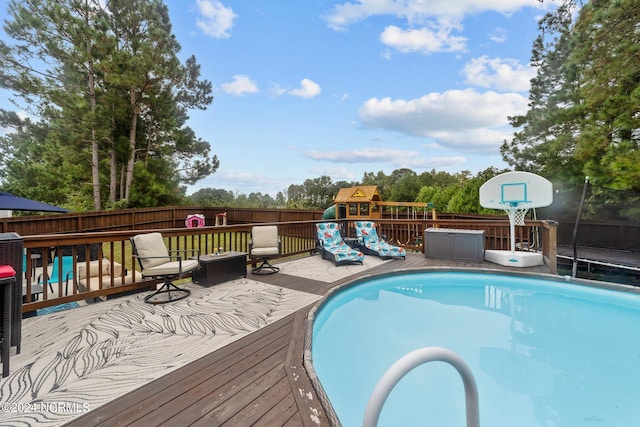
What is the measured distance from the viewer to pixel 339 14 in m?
9.13

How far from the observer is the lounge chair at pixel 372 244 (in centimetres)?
708

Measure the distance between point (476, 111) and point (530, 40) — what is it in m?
3.63

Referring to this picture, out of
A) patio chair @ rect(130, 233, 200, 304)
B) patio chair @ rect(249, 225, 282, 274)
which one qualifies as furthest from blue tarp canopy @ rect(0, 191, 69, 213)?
patio chair @ rect(249, 225, 282, 274)

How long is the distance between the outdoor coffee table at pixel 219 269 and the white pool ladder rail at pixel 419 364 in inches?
173

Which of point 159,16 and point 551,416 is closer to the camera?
point 551,416

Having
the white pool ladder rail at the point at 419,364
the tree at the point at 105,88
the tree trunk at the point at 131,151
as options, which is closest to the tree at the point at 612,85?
the white pool ladder rail at the point at 419,364

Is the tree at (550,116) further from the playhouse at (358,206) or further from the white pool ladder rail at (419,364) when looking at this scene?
the white pool ladder rail at (419,364)

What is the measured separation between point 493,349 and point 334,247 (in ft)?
13.3

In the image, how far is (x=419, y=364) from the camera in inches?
40.9

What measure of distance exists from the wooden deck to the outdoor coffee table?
2.26 m

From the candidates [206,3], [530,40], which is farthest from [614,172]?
[206,3]

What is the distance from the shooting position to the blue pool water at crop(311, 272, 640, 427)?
2432 millimetres

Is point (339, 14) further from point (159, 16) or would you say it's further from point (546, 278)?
point (159, 16)

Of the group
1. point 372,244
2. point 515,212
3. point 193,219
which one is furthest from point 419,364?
point 193,219
